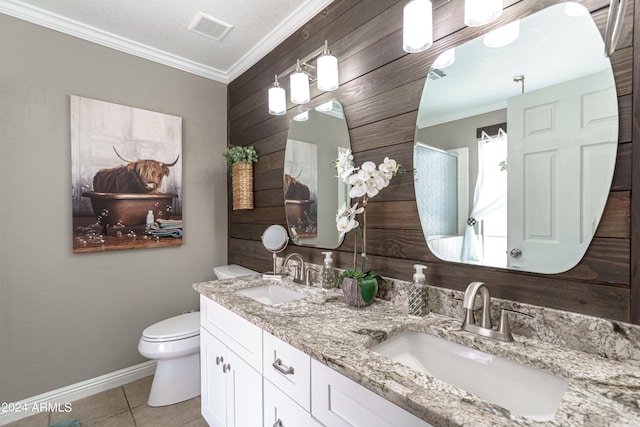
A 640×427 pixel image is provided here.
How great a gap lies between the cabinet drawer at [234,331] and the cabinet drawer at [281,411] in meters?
0.11

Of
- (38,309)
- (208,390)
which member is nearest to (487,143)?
(208,390)

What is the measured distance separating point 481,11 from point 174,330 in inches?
88.6

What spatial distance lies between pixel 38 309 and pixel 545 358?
2604 mm

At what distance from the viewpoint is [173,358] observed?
6.34ft

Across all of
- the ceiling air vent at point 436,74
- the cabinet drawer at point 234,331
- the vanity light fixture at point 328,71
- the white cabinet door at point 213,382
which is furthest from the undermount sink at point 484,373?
the vanity light fixture at point 328,71

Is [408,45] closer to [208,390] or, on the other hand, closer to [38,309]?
[208,390]

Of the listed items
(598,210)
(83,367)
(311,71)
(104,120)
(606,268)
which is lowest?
(83,367)

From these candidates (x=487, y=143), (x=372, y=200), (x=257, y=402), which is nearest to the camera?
(x=487, y=143)

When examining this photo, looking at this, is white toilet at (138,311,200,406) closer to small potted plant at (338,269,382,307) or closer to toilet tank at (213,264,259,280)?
toilet tank at (213,264,259,280)

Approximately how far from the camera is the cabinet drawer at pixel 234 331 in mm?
1221

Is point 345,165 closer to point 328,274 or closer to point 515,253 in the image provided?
point 328,274

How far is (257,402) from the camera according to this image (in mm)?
1219

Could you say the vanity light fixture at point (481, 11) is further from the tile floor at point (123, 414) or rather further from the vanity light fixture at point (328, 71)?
the tile floor at point (123, 414)

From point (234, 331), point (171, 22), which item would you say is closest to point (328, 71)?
point (171, 22)
